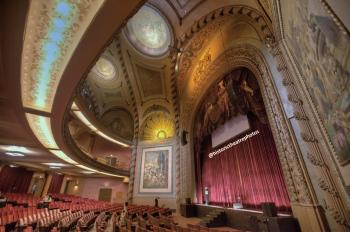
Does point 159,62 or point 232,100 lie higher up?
point 159,62

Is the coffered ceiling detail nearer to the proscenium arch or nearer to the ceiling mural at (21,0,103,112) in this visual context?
the proscenium arch

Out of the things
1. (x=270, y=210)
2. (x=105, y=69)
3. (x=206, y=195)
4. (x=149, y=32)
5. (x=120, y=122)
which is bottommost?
(x=270, y=210)

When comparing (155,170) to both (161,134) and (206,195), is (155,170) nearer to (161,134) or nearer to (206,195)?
(161,134)

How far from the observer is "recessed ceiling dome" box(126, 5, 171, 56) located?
9.11 m

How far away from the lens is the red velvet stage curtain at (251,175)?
563cm

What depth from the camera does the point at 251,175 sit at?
6.66 m

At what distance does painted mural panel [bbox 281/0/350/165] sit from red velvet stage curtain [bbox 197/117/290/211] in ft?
12.4

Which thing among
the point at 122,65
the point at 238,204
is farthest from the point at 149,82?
the point at 238,204

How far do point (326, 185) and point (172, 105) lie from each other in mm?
9753

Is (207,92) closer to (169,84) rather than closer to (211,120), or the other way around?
(211,120)

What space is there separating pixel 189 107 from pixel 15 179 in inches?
629

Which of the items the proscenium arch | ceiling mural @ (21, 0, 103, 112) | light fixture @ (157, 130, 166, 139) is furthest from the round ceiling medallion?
ceiling mural @ (21, 0, 103, 112)

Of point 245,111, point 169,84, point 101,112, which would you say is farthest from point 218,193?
point 101,112

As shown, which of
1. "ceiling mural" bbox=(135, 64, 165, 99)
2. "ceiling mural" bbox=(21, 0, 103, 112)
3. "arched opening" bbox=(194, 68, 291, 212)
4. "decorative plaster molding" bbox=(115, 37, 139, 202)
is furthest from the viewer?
"ceiling mural" bbox=(135, 64, 165, 99)
